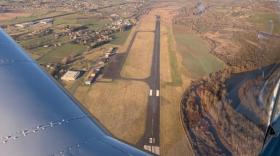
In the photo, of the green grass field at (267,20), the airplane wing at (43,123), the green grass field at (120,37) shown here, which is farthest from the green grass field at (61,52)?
the airplane wing at (43,123)

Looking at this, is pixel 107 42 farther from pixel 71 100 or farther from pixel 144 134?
pixel 71 100

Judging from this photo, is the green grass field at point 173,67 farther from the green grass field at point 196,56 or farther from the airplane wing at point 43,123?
the airplane wing at point 43,123

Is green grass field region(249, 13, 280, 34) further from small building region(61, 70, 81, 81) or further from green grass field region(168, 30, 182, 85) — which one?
small building region(61, 70, 81, 81)

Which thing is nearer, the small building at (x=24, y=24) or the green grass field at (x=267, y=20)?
the green grass field at (x=267, y=20)

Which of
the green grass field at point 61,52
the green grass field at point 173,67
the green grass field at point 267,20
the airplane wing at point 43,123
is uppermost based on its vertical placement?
the airplane wing at point 43,123

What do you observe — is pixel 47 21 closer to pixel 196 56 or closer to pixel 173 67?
pixel 173 67

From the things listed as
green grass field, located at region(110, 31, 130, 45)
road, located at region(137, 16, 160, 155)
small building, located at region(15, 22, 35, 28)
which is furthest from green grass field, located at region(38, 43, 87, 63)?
small building, located at region(15, 22, 35, 28)
